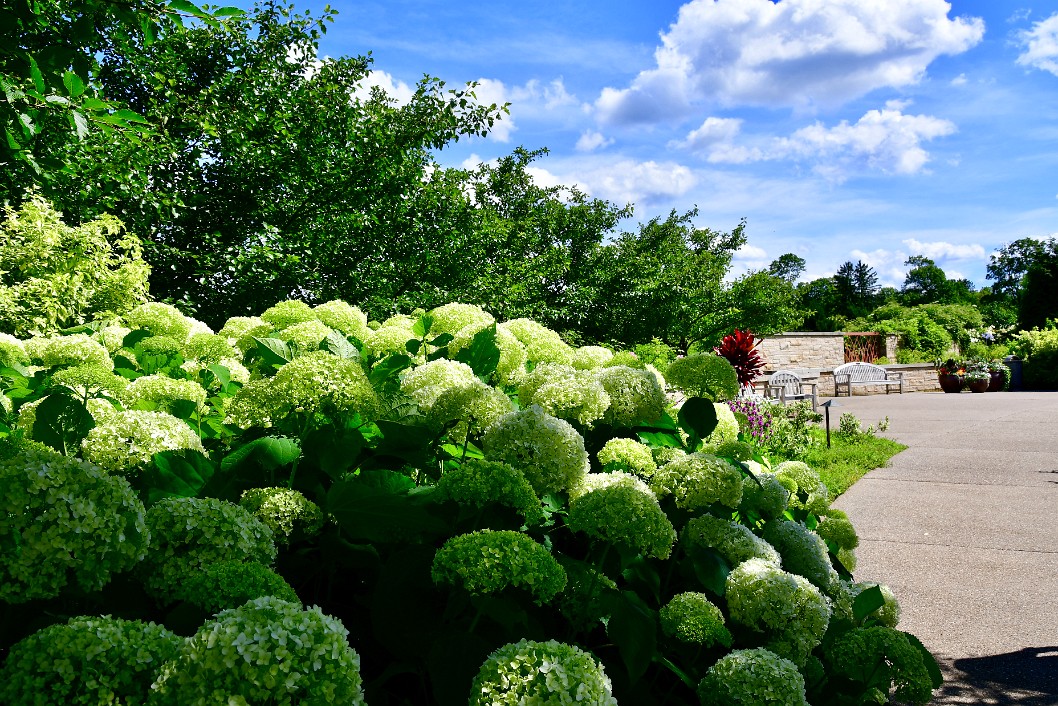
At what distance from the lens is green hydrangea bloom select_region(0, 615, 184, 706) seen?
805 mm

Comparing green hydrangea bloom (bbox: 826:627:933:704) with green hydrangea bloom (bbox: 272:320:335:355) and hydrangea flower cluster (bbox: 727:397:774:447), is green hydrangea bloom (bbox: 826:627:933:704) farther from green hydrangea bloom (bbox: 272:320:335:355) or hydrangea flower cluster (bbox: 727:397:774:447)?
hydrangea flower cluster (bbox: 727:397:774:447)

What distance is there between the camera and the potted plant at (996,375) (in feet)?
78.2

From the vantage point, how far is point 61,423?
146 cm

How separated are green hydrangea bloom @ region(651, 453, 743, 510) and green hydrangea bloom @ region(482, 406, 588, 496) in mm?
349

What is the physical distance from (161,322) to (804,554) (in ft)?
8.59

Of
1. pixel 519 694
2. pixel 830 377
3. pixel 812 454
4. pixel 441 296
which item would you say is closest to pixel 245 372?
pixel 519 694

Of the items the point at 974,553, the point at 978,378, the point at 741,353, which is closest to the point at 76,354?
the point at 741,353

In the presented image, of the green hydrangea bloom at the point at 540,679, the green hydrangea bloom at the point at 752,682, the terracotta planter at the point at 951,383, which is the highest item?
the green hydrangea bloom at the point at 540,679

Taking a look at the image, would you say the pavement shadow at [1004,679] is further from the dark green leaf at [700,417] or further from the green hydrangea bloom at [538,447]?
the green hydrangea bloom at [538,447]

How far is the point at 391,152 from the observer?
371 inches

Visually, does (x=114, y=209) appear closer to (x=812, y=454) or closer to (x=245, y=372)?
(x=245, y=372)

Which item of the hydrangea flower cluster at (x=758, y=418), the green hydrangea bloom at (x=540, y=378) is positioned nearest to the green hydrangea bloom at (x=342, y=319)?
the green hydrangea bloom at (x=540, y=378)

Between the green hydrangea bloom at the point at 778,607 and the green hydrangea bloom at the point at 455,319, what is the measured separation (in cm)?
131

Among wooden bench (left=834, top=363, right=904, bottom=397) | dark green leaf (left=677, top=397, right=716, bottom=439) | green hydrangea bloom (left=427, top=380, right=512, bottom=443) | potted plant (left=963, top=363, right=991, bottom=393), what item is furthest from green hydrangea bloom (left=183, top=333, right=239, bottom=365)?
potted plant (left=963, top=363, right=991, bottom=393)
